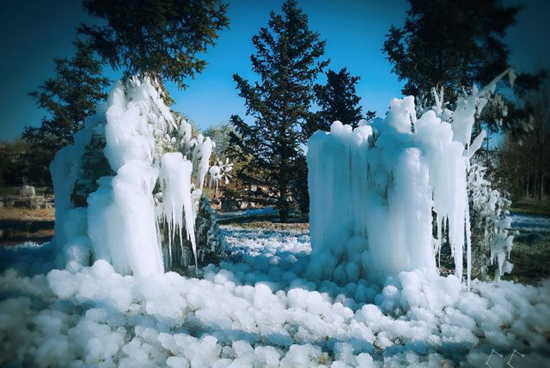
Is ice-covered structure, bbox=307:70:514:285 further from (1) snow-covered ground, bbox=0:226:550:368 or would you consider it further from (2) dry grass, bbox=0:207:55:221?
(2) dry grass, bbox=0:207:55:221

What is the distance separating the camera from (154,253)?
4.48 m

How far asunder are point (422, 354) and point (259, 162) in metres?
12.2

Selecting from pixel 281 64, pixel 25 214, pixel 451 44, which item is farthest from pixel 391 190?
pixel 25 214

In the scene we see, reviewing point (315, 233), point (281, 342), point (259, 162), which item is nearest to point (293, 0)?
point (259, 162)

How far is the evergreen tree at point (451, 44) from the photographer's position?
830 centimetres

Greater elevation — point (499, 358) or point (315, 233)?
point (315, 233)

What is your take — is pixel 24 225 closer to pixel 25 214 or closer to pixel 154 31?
pixel 25 214

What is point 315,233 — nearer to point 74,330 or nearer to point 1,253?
point 74,330

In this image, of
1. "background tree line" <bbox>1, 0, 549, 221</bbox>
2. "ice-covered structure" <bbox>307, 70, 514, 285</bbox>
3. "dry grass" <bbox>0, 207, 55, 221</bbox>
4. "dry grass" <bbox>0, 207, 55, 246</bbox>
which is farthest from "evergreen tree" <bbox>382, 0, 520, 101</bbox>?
"dry grass" <bbox>0, 207, 55, 221</bbox>

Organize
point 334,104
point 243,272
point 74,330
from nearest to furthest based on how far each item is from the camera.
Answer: point 74,330 < point 243,272 < point 334,104

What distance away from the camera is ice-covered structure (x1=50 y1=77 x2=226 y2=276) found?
4164 mm

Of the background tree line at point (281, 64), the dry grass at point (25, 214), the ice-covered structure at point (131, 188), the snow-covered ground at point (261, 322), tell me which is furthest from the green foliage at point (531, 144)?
the dry grass at point (25, 214)

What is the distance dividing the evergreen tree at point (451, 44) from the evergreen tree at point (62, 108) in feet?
42.6

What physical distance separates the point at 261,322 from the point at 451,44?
378 inches
